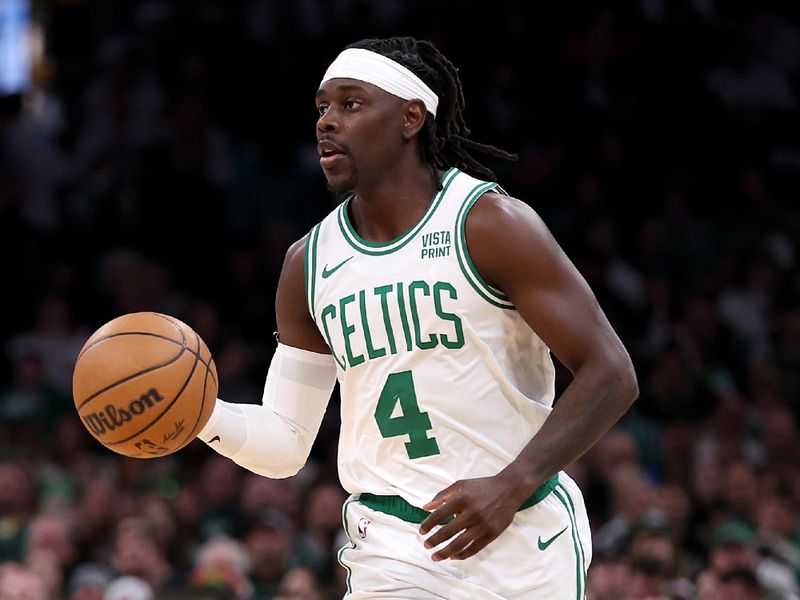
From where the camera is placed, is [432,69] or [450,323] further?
[432,69]

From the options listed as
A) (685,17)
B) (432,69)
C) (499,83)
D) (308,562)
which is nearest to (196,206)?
(499,83)

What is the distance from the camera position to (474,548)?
3637 millimetres

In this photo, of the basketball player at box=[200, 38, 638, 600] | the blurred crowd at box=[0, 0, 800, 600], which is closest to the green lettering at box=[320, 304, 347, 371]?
the basketball player at box=[200, 38, 638, 600]

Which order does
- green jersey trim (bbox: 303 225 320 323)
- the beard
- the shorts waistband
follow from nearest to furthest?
the shorts waistband
the beard
green jersey trim (bbox: 303 225 320 323)

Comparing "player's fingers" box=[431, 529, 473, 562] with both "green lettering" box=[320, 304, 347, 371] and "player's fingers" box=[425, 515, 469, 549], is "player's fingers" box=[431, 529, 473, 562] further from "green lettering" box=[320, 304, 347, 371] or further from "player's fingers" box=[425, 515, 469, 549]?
"green lettering" box=[320, 304, 347, 371]

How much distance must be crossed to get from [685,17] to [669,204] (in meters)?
1.90

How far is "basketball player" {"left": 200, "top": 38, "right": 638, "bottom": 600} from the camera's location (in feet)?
12.3

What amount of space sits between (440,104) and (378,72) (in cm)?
30

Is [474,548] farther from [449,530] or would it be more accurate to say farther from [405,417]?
[405,417]

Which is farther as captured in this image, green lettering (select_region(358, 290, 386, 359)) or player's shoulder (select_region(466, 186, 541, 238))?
green lettering (select_region(358, 290, 386, 359))

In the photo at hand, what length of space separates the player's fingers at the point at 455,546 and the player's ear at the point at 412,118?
48.1 inches

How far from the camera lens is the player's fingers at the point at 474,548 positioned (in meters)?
3.63

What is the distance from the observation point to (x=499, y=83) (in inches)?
449

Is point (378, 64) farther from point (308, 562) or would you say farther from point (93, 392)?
point (308, 562)
